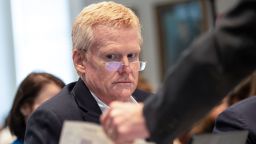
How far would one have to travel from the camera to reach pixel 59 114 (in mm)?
1979

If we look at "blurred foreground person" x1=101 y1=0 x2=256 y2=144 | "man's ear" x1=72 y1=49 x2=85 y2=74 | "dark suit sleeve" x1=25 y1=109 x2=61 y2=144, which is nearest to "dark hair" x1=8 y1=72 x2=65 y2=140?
"man's ear" x1=72 y1=49 x2=85 y2=74

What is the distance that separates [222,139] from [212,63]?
1.28 feet

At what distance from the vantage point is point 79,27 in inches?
81.2

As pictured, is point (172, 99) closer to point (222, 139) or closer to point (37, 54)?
point (222, 139)

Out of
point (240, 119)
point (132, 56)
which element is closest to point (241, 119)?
point (240, 119)

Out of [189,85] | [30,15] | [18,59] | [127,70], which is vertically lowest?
[18,59]

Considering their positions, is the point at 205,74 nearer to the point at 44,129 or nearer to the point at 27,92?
the point at 44,129

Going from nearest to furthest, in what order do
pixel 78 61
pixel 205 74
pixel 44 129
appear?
pixel 205 74, pixel 44 129, pixel 78 61

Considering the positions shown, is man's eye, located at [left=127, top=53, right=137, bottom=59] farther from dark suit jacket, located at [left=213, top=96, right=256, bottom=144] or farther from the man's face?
dark suit jacket, located at [left=213, top=96, right=256, bottom=144]

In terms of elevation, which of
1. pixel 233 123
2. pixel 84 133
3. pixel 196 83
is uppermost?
pixel 196 83

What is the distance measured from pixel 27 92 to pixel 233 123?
123cm

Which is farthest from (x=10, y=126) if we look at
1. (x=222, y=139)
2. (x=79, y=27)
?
(x=222, y=139)

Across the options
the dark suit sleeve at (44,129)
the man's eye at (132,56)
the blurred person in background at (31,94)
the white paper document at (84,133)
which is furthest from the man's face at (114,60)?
the blurred person in background at (31,94)

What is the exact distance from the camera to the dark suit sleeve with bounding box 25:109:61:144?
6.32ft
